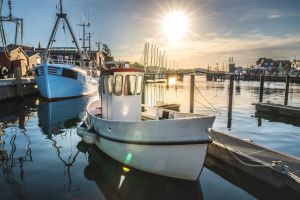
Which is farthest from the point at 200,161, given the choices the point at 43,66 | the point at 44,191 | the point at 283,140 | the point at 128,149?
the point at 43,66

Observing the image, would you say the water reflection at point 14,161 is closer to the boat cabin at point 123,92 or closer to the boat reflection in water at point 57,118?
the boat reflection in water at point 57,118

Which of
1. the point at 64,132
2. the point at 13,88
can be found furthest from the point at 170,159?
the point at 13,88

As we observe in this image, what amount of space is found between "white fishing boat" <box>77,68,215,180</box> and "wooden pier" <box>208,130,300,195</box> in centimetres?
164

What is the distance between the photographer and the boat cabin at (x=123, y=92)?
10.9 metres

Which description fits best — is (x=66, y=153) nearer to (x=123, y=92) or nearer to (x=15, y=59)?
(x=123, y=92)

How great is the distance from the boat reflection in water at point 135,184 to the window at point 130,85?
2954 mm

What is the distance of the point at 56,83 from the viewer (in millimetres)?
31750

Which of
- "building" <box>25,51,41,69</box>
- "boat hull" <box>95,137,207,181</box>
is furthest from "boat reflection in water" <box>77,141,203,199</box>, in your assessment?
"building" <box>25,51,41,69</box>

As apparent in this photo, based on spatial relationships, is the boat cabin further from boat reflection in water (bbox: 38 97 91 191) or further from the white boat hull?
boat reflection in water (bbox: 38 97 91 191)

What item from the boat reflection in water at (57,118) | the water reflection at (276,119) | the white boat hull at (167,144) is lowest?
the boat reflection in water at (57,118)

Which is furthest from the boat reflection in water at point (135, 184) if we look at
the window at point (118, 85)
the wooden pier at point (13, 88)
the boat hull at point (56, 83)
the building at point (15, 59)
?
the building at point (15, 59)

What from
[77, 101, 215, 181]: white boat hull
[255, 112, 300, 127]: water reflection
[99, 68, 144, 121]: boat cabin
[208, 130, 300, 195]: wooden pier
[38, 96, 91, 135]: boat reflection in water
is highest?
[99, 68, 144, 121]: boat cabin

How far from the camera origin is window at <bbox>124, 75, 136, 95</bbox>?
35.9ft

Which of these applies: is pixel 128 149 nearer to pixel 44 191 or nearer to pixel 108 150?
pixel 108 150
